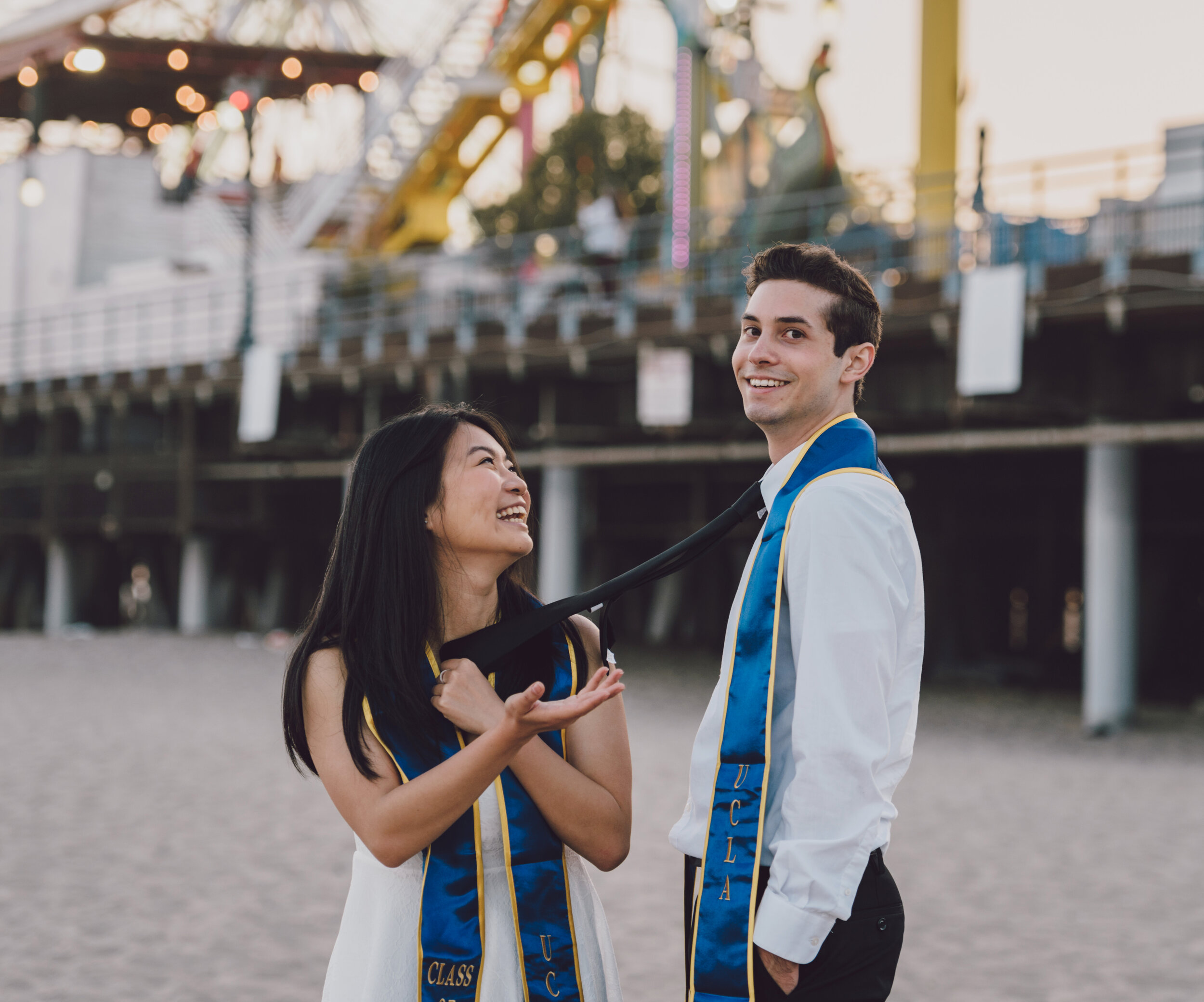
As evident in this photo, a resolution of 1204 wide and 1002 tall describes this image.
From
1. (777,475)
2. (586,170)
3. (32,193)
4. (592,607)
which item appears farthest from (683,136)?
(32,193)

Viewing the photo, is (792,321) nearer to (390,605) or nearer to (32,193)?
(390,605)

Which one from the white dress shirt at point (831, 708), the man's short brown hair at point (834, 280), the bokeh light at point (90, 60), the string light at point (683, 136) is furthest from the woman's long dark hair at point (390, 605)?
the bokeh light at point (90, 60)

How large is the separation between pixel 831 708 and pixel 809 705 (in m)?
0.04

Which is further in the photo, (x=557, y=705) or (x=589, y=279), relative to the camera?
(x=589, y=279)

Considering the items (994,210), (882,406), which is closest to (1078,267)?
(994,210)

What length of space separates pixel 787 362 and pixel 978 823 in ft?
25.0

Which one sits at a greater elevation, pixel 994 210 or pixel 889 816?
pixel 994 210

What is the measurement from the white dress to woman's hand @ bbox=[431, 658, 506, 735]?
8.5 inches

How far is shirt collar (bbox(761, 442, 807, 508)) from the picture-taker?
2.53m

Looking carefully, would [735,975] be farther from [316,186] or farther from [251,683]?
[316,186]

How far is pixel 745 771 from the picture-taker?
239 centimetres

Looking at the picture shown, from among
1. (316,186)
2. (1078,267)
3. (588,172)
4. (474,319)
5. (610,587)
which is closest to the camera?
(610,587)

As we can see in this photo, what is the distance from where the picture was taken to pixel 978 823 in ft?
30.5

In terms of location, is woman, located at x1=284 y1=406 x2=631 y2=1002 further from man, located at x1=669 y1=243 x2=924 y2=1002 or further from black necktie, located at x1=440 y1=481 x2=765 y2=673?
man, located at x1=669 y1=243 x2=924 y2=1002
